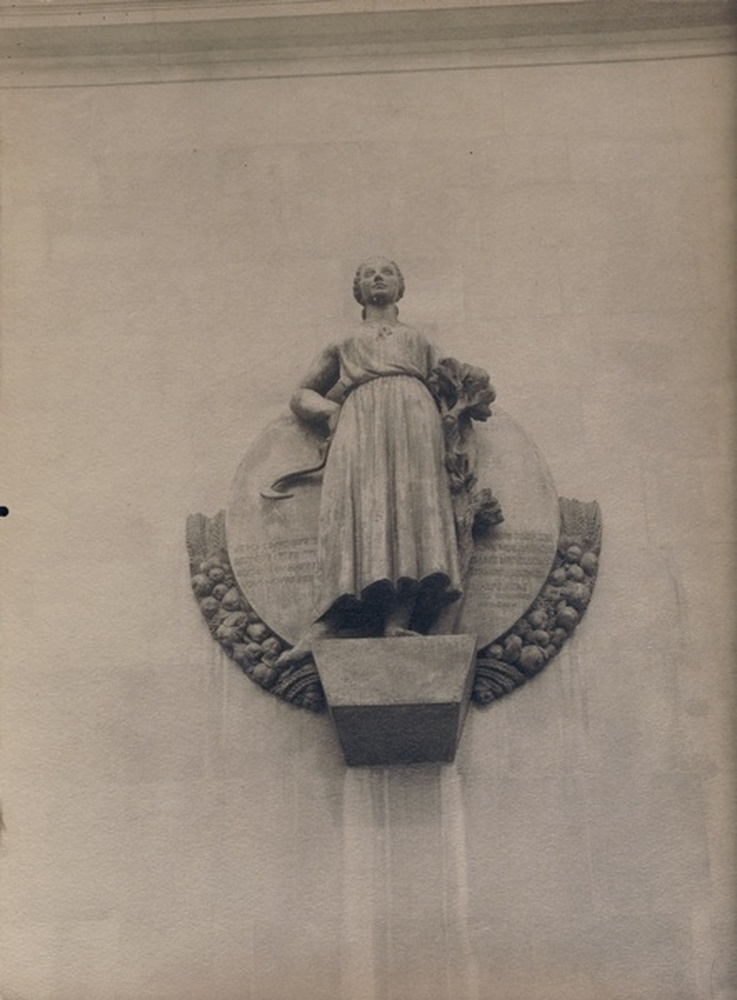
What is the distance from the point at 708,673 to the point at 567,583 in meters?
0.79

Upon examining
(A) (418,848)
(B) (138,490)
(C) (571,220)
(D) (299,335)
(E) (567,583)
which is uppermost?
(C) (571,220)

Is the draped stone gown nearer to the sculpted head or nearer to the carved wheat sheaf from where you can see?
the sculpted head

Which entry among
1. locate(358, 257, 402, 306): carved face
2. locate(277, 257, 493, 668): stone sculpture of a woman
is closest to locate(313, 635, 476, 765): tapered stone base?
locate(277, 257, 493, 668): stone sculpture of a woman

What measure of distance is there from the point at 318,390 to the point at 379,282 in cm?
62

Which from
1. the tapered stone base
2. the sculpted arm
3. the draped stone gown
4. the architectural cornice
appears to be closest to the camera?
the tapered stone base

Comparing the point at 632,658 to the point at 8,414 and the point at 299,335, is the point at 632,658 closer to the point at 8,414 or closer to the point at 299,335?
the point at 299,335

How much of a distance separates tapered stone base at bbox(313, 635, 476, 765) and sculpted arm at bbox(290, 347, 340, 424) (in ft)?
4.29

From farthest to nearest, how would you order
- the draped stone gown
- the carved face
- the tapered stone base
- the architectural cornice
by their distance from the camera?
the architectural cornice < the carved face < the draped stone gown < the tapered stone base

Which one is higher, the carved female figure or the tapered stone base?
the carved female figure

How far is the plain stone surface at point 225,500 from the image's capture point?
23.7 feet

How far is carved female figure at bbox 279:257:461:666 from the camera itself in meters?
7.21

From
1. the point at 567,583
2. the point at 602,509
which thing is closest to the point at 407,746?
the point at 567,583

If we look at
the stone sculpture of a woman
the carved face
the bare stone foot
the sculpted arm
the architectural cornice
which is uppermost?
the architectural cornice

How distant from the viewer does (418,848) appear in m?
7.34
